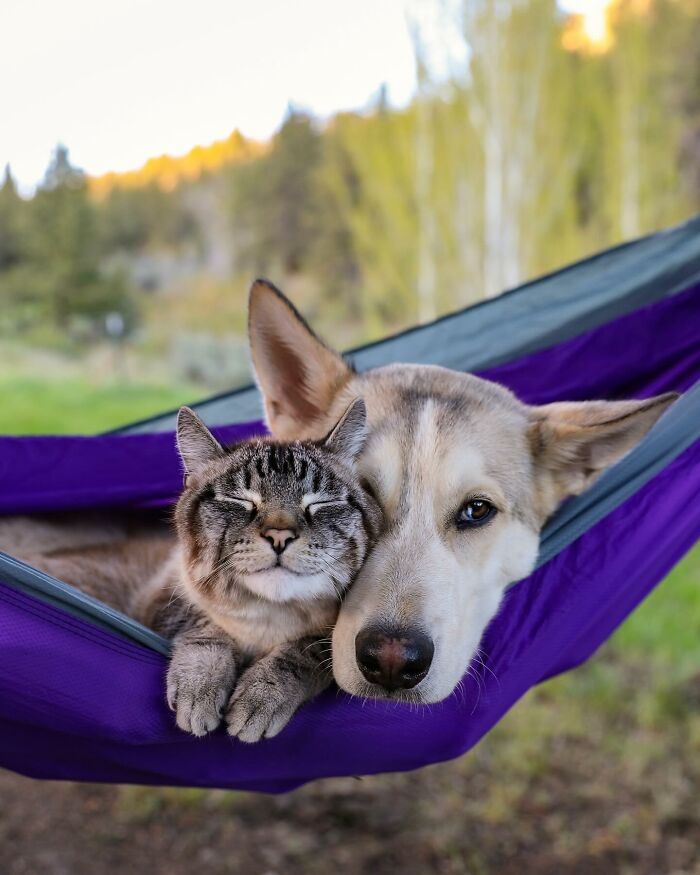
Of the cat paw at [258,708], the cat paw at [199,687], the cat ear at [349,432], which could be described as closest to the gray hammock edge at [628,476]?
the cat paw at [199,687]

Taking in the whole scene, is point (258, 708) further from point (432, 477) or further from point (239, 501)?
point (432, 477)

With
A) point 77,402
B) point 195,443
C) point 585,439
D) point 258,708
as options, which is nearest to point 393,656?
point 258,708

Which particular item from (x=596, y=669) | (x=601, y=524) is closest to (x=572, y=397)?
(x=601, y=524)

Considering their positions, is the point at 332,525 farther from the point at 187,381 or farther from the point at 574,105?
the point at 574,105

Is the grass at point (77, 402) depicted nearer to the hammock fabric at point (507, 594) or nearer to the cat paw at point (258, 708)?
the hammock fabric at point (507, 594)

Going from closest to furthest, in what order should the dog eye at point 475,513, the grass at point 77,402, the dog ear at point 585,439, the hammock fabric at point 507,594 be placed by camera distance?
the hammock fabric at point 507,594 < the dog eye at point 475,513 < the dog ear at point 585,439 < the grass at point 77,402

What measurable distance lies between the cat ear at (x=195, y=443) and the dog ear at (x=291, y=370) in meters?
0.44

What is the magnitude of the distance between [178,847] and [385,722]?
2564 millimetres

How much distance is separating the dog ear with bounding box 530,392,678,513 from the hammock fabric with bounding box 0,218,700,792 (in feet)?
0.19

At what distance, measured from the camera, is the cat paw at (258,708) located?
1.61 metres

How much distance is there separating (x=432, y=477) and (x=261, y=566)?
1.65 feet

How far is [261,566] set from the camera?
1604 mm

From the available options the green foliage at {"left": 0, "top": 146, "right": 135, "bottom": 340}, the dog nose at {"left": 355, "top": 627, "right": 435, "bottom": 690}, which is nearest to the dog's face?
the dog nose at {"left": 355, "top": 627, "right": 435, "bottom": 690}

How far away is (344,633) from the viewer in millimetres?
1687
